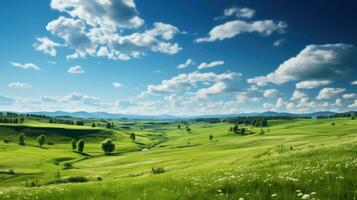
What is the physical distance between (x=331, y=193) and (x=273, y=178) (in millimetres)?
4200

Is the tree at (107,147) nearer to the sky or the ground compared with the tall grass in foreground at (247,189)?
nearer to the ground

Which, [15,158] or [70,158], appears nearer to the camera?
[15,158]

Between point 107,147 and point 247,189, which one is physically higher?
point 247,189

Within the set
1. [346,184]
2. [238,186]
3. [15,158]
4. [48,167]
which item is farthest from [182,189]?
[15,158]

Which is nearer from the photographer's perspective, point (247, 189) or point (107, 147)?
point (247, 189)

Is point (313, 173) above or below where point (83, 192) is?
above

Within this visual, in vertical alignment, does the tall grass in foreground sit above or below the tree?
above

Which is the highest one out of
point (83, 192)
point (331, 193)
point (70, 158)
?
point (331, 193)

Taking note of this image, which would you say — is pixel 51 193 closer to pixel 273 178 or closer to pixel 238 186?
pixel 238 186

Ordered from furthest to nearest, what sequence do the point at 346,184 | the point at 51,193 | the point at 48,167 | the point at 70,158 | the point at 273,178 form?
the point at 70,158 → the point at 48,167 → the point at 51,193 → the point at 273,178 → the point at 346,184

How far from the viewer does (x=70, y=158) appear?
173 m

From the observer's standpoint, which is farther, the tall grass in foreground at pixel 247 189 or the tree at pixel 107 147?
the tree at pixel 107 147

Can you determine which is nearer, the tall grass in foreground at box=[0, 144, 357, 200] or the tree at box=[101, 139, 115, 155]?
the tall grass in foreground at box=[0, 144, 357, 200]

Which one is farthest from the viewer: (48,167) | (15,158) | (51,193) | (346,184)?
(15,158)
